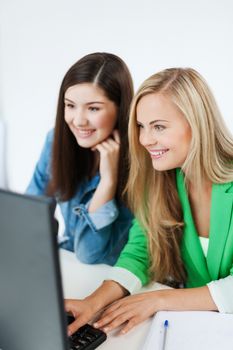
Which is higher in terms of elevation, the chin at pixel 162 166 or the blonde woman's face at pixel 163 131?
the blonde woman's face at pixel 163 131

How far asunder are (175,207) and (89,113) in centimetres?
41

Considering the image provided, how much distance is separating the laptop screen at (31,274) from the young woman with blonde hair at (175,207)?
14.1 inches

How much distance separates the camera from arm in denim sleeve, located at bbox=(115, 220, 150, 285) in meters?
1.08

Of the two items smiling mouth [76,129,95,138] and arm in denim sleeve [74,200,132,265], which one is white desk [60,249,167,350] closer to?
arm in denim sleeve [74,200,132,265]

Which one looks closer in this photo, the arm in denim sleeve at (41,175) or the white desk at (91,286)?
the white desk at (91,286)

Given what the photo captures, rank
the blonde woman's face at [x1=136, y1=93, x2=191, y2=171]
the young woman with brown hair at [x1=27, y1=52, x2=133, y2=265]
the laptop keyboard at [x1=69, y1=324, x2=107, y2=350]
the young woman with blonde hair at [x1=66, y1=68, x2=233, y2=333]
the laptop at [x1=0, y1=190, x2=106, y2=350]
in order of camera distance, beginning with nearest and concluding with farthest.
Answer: the laptop at [x1=0, y1=190, x2=106, y2=350], the laptop keyboard at [x1=69, y1=324, x2=107, y2=350], the young woman with blonde hair at [x1=66, y1=68, x2=233, y2=333], the blonde woman's face at [x1=136, y1=93, x2=191, y2=171], the young woman with brown hair at [x1=27, y1=52, x2=133, y2=265]

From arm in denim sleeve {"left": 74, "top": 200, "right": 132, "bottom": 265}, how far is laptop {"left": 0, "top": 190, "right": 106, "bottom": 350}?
711mm

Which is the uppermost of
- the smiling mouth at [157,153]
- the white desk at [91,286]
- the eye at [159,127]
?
the eye at [159,127]

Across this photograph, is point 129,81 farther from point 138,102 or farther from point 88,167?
point 88,167

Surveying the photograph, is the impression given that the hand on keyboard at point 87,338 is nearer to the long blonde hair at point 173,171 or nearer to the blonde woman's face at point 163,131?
the long blonde hair at point 173,171

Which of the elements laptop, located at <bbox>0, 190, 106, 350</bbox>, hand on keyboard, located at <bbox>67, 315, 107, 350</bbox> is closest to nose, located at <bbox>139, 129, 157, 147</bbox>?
hand on keyboard, located at <bbox>67, 315, 107, 350</bbox>

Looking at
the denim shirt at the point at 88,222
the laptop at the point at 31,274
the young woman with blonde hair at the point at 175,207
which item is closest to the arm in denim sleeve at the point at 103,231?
the denim shirt at the point at 88,222

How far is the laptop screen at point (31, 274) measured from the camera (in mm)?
416

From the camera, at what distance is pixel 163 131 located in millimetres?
1090
